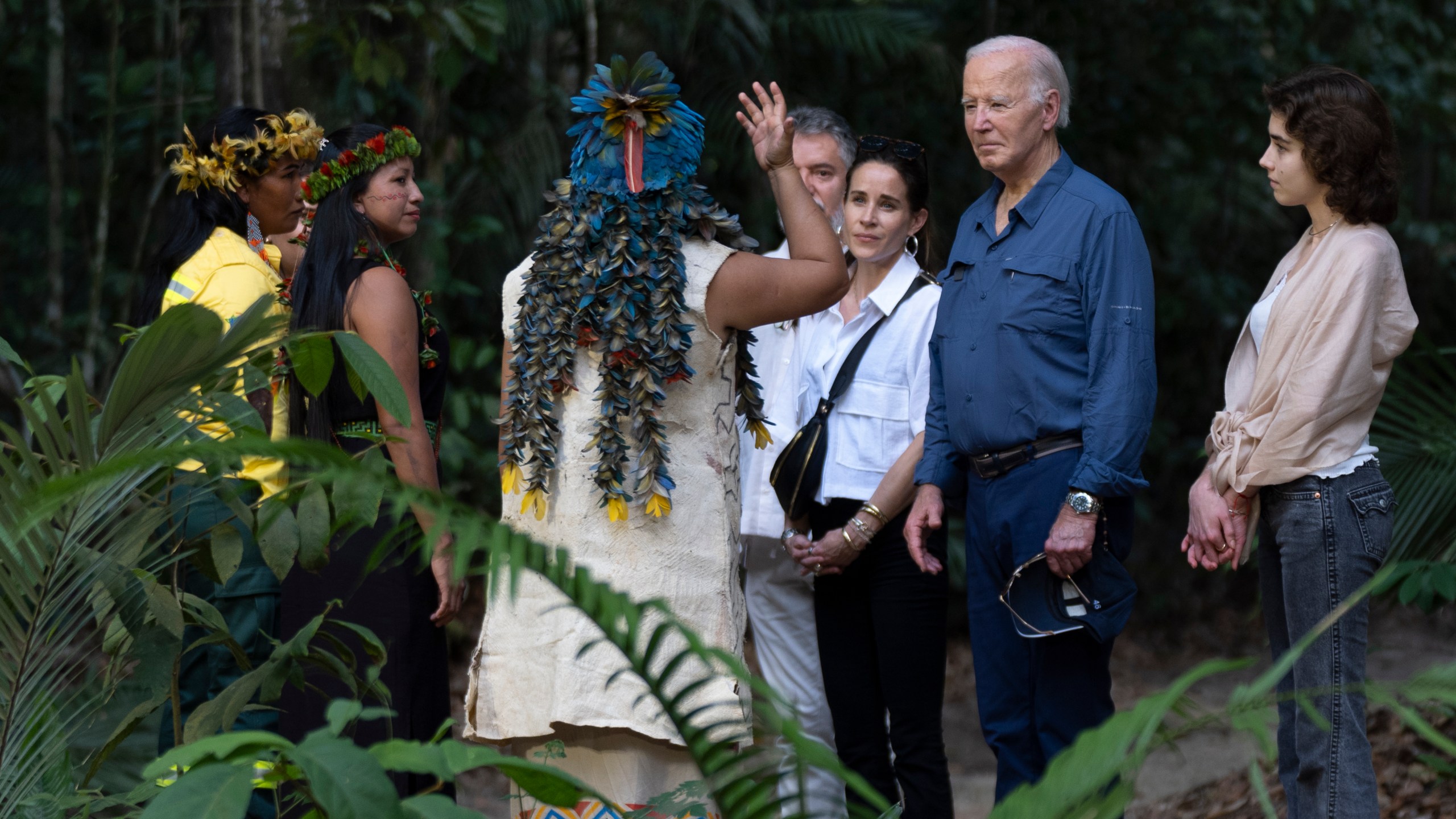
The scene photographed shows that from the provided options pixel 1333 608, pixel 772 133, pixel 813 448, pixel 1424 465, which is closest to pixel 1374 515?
pixel 1333 608

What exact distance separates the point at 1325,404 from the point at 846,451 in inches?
45.5

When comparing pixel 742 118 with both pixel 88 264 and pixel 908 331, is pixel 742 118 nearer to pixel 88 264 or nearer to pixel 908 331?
pixel 908 331

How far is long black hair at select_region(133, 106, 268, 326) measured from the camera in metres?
3.50

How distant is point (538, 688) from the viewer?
2.69 m

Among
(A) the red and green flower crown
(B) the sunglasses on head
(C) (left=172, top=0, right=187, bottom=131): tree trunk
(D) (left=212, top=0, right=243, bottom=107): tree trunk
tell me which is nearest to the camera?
(A) the red and green flower crown

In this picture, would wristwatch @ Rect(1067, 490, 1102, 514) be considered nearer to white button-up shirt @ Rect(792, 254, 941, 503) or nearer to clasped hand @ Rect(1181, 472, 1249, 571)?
clasped hand @ Rect(1181, 472, 1249, 571)

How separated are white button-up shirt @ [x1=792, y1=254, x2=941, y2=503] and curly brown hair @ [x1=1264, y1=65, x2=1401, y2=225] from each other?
0.96 meters

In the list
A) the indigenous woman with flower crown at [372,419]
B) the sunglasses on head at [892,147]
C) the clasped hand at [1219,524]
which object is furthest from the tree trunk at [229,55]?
the clasped hand at [1219,524]

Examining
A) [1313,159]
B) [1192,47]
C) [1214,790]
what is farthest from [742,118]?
[1192,47]

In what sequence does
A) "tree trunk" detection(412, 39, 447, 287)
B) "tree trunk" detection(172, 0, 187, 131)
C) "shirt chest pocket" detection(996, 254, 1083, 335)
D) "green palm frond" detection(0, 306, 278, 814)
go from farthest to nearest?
"tree trunk" detection(172, 0, 187, 131) < "tree trunk" detection(412, 39, 447, 287) < "shirt chest pocket" detection(996, 254, 1083, 335) < "green palm frond" detection(0, 306, 278, 814)

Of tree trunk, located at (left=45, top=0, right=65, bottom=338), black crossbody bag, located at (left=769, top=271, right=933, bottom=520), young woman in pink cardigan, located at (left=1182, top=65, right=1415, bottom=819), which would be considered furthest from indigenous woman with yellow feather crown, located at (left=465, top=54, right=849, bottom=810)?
tree trunk, located at (left=45, top=0, right=65, bottom=338)

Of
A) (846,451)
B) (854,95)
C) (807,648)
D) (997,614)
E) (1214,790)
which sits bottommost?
(1214,790)

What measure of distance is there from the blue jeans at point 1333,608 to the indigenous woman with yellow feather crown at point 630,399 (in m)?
1.06

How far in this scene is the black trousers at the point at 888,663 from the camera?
127 inches
